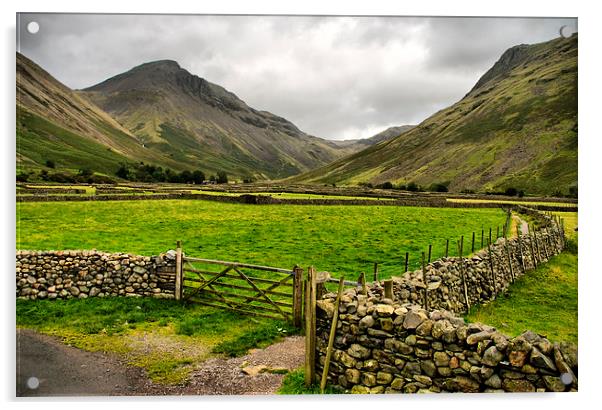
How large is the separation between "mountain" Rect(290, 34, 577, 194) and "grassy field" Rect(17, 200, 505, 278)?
45.2 metres

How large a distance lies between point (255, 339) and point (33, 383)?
3.97 metres

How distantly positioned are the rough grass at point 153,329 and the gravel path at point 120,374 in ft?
0.72

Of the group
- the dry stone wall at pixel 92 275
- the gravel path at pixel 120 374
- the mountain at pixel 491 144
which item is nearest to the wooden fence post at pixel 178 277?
the dry stone wall at pixel 92 275

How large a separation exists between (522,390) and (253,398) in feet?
13.6

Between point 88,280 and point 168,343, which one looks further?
point 88,280

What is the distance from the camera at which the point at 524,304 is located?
11586 mm

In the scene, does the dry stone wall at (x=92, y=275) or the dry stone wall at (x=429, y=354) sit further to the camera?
the dry stone wall at (x=92, y=275)

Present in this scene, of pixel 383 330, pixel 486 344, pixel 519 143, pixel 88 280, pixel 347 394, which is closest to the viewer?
pixel 486 344

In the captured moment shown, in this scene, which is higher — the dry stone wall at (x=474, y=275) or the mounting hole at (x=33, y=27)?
the mounting hole at (x=33, y=27)

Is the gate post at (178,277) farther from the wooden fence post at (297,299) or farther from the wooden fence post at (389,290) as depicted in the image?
the wooden fence post at (389,290)

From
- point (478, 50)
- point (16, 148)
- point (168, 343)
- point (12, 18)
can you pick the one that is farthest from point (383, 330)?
point (12, 18)

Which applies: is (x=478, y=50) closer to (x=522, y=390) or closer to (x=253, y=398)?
(x=522, y=390)

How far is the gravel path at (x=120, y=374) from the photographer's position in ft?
23.3

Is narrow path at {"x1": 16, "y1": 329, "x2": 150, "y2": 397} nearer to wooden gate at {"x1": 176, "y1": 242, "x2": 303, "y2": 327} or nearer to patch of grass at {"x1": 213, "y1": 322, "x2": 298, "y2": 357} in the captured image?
patch of grass at {"x1": 213, "y1": 322, "x2": 298, "y2": 357}
